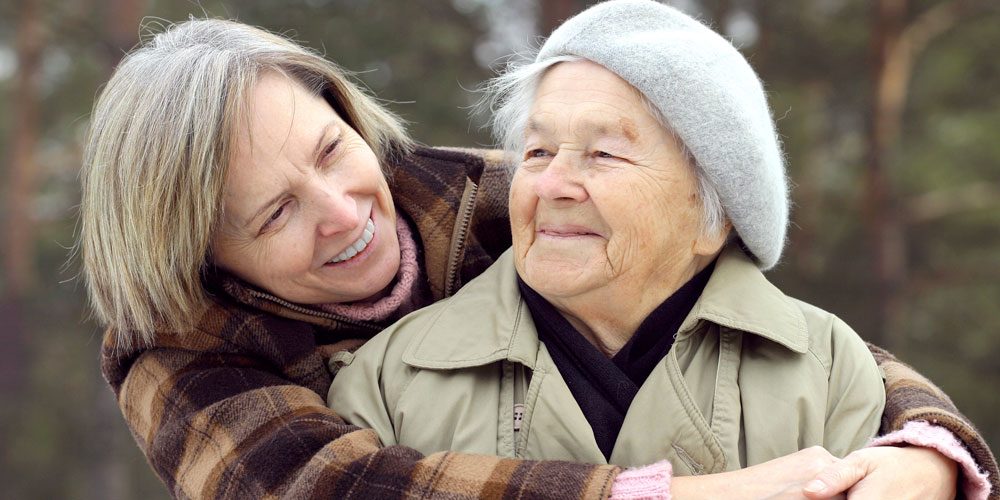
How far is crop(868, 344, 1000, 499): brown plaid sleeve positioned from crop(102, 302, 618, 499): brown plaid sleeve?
2.21ft

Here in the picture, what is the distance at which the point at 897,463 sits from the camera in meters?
2.01

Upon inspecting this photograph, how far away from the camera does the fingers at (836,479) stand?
193 cm

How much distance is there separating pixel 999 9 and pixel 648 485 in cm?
936

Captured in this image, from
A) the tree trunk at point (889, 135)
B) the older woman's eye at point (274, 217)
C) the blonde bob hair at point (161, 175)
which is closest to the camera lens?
the blonde bob hair at point (161, 175)

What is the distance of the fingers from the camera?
1.93 m

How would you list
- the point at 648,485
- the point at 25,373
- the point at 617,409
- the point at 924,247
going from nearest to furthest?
1. the point at 648,485
2. the point at 617,409
3. the point at 924,247
4. the point at 25,373

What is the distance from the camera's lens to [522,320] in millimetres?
2309

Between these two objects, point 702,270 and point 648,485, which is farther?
point 702,270

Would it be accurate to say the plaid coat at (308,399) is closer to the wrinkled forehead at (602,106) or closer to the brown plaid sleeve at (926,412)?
the brown plaid sleeve at (926,412)

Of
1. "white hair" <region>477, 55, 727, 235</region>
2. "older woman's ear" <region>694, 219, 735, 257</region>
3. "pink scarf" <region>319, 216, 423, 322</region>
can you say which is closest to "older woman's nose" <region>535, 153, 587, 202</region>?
"white hair" <region>477, 55, 727, 235</region>

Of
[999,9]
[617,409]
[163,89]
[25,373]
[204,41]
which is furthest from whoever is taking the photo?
[25,373]

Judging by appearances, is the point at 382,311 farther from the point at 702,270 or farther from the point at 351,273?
the point at 702,270

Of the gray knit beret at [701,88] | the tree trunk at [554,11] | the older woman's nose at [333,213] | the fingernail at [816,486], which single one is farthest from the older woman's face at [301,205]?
the tree trunk at [554,11]

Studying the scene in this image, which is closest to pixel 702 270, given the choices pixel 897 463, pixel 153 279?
pixel 897 463
